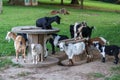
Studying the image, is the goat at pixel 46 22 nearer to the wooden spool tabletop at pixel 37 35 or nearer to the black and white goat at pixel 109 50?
the wooden spool tabletop at pixel 37 35

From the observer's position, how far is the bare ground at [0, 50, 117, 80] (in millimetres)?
8914

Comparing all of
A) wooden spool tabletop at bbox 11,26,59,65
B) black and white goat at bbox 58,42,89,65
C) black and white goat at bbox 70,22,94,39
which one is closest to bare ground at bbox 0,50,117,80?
black and white goat at bbox 58,42,89,65

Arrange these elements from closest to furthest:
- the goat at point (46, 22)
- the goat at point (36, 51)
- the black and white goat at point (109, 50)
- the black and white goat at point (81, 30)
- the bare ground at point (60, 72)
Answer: the bare ground at point (60, 72) → the goat at point (36, 51) → the black and white goat at point (109, 50) → the goat at point (46, 22) → the black and white goat at point (81, 30)

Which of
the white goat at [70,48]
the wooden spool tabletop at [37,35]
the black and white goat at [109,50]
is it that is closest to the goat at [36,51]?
the wooden spool tabletop at [37,35]

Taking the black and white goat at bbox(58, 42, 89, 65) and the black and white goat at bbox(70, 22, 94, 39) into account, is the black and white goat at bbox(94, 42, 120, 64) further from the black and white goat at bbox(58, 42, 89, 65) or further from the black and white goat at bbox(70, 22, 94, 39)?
the black and white goat at bbox(70, 22, 94, 39)

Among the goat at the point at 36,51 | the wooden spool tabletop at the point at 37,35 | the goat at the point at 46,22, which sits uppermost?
the goat at the point at 46,22

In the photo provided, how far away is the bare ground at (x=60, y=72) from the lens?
891cm

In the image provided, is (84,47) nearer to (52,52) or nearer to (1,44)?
(52,52)

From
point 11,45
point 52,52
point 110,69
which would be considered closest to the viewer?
point 110,69

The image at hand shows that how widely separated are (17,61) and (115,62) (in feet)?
8.10

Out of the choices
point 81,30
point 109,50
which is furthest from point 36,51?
point 109,50

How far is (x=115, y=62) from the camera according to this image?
10.1m

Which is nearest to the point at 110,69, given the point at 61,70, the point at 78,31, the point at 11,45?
the point at 61,70

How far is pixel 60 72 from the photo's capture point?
30.9ft
